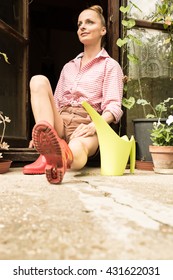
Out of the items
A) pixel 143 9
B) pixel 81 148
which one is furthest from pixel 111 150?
pixel 143 9

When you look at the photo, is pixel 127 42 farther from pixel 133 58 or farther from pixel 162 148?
pixel 162 148

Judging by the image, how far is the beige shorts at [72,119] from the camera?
1.88 meters

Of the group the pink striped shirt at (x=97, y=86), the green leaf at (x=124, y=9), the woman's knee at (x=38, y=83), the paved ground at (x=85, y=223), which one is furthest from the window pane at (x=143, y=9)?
the paved ground at (x=85, y=223)

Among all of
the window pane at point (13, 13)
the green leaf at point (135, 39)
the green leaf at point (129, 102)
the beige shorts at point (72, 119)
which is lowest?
the beige shorts at point (72, 119)

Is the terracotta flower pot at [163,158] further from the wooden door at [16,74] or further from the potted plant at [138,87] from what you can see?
the wooden door at [16,74]

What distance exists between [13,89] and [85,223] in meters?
1.69

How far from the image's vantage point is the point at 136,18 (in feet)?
7.54

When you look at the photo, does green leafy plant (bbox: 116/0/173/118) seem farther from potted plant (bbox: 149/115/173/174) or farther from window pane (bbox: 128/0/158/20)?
potted plant (bbox: 149/115/173/174)

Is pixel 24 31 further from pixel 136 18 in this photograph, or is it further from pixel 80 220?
pixel 80 220

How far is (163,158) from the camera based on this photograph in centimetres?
188

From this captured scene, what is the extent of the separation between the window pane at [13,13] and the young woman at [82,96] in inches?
20.2

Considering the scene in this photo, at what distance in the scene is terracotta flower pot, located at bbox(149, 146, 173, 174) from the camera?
1.86 metres

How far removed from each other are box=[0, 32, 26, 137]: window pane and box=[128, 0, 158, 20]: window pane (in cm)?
91
